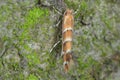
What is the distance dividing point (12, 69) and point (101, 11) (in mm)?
2327

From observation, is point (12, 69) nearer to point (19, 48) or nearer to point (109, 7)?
point (19, 48)

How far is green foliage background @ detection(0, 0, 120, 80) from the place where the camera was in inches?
227

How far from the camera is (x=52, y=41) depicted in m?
6.02

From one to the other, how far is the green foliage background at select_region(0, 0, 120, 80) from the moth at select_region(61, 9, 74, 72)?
0.21 metres

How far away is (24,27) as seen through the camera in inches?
234

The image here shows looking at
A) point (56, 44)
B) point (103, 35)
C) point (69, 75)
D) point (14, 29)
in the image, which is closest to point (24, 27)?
point (14, 29)

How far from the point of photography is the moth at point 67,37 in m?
5.71

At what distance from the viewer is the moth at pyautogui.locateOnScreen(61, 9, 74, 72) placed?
571 centimetres

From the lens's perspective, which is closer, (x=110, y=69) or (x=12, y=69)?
(x=12, y=69)

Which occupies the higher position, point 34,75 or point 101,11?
point 101,11

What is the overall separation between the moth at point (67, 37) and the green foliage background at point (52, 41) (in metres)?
0.21

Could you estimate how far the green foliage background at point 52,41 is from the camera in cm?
577

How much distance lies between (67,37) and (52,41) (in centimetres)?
34

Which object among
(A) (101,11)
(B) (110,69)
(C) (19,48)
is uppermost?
(A) (101,11)
